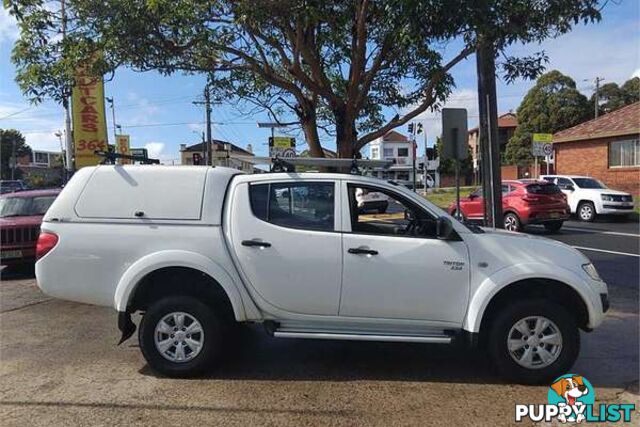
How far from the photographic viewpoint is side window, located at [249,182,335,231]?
5.34 meters

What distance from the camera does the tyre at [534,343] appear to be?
5.05 metres

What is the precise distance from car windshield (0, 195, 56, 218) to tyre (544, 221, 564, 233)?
13.6 meters

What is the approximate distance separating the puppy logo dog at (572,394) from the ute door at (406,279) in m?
0.99

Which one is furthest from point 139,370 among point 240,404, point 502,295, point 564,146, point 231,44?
point 564,146

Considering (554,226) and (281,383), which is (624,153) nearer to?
(554,226)

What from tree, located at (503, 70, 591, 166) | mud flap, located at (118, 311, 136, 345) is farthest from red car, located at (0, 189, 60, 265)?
tree, located at (503, 70, 591, 166)

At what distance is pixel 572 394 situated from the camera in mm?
4871

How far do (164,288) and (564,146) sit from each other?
1198 inches

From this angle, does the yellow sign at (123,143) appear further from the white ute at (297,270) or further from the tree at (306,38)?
the white ute at (297,270)

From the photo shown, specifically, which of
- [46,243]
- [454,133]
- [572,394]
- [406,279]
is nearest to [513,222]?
[454,133]

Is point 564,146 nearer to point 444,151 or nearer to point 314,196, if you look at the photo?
point 444,151

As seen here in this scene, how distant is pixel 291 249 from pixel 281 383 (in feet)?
3.85

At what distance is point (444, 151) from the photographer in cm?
959

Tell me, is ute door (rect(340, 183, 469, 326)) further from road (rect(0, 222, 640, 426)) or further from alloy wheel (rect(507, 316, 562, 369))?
road (rect(0, 222, 640, 426))
